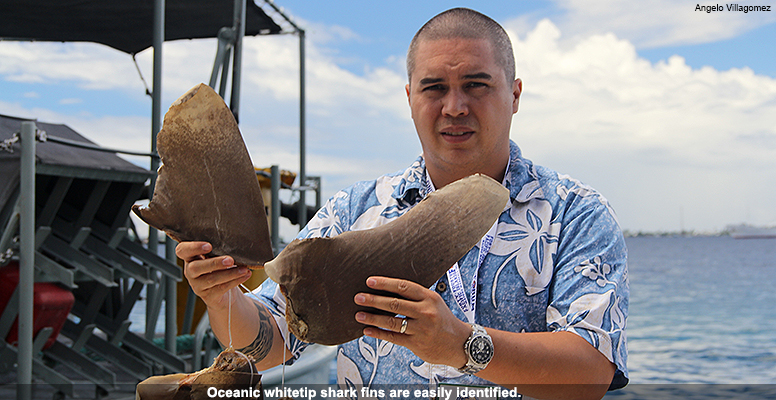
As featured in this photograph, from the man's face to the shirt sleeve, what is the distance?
324 millimetres

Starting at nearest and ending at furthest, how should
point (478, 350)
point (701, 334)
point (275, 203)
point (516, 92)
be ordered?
point (478, 350)
point (516, 92)
point (275, 203)
point (701, 334)

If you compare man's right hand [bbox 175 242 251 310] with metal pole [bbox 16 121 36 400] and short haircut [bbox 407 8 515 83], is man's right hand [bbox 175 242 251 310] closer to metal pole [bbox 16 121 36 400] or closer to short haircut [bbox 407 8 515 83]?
short haircut [bbox 407 8 515 83]

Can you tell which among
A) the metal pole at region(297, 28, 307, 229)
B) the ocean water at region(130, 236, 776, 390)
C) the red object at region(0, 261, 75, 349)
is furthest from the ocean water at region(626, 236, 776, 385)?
the red object at region(0, 261, 75, 349)

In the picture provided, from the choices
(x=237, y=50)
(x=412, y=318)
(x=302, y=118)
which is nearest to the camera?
(x=412, y=318)

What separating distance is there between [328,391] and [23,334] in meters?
1.85

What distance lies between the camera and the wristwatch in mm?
1272

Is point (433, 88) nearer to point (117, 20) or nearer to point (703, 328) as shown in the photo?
point (117, 20)

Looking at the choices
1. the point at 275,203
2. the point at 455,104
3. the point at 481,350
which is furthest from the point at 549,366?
the point at 275,203

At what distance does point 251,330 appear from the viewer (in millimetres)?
1566

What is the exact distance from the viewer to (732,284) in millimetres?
36562

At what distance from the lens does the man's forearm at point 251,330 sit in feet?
4.92

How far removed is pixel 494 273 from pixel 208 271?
29.8 inches

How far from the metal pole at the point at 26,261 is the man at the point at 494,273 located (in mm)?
1908

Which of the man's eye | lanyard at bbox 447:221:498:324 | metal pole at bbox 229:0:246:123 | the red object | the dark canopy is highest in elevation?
the dark canopy
